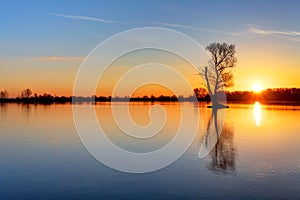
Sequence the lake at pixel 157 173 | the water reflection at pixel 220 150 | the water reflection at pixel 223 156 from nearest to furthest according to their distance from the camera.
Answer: the lake at pixel 157 173 < the water reflection at pixel 223 156 < the water reflection at pixel 220 150

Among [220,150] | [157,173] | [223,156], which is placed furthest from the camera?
[220,150]

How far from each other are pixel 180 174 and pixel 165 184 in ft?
4.24

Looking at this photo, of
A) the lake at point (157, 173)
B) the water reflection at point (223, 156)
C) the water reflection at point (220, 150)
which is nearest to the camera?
the lake at point (157, 173)

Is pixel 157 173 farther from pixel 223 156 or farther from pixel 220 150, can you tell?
pixel 220 150

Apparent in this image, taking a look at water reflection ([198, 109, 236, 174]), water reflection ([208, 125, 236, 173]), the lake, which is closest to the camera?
the lake

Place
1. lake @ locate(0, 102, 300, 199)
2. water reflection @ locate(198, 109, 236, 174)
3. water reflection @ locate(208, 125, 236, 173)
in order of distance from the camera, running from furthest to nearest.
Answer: water reflection @ locate(198, 109, 236, 174) → water reflection @ locate(208, 125, 236, 173) → lake @ locate(0, 102, 300, 199)

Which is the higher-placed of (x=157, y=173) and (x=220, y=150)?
(x=220, y=150)

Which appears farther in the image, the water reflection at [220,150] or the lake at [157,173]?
the water reflection at [220,150]

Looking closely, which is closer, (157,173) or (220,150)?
(157,173)

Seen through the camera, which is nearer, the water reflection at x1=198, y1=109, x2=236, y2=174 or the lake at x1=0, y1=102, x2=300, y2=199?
the lake at x1=0, y1=102, x2=300, y2=199

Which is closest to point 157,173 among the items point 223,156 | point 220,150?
point 223,156

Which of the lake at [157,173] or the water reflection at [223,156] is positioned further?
the water reflection at [223,156]

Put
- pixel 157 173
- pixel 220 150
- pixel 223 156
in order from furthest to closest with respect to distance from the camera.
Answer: pixel 220 150 → pixel 223 156 → pixel 157 173

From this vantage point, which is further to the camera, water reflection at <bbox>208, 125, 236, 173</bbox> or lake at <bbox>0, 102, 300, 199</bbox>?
water reflection at <bbox>208, 125, 236, 173</bbox>
